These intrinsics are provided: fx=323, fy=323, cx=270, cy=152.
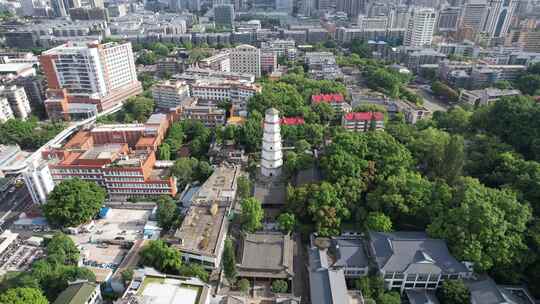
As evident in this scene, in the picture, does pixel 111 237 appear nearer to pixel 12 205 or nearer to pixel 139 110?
pixel 12 205

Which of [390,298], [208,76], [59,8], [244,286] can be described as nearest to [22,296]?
[244,286]

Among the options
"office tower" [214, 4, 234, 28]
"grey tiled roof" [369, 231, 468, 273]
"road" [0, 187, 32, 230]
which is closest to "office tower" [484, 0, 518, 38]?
"office tower" [214, 4, 234, 28]

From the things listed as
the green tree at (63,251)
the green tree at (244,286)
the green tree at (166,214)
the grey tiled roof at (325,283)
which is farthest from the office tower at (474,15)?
the green tree at (63,251)

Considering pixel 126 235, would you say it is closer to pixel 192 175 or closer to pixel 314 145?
pixel 192 175

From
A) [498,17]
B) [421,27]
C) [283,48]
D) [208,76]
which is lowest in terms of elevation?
[208,76]

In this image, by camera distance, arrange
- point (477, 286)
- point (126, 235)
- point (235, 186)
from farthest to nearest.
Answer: point (235, 186), point (126, 235), point (477, 286)

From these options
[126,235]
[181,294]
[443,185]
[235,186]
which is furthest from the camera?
[235,186]

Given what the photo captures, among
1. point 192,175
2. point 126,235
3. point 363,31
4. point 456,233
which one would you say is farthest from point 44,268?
point 363,31
